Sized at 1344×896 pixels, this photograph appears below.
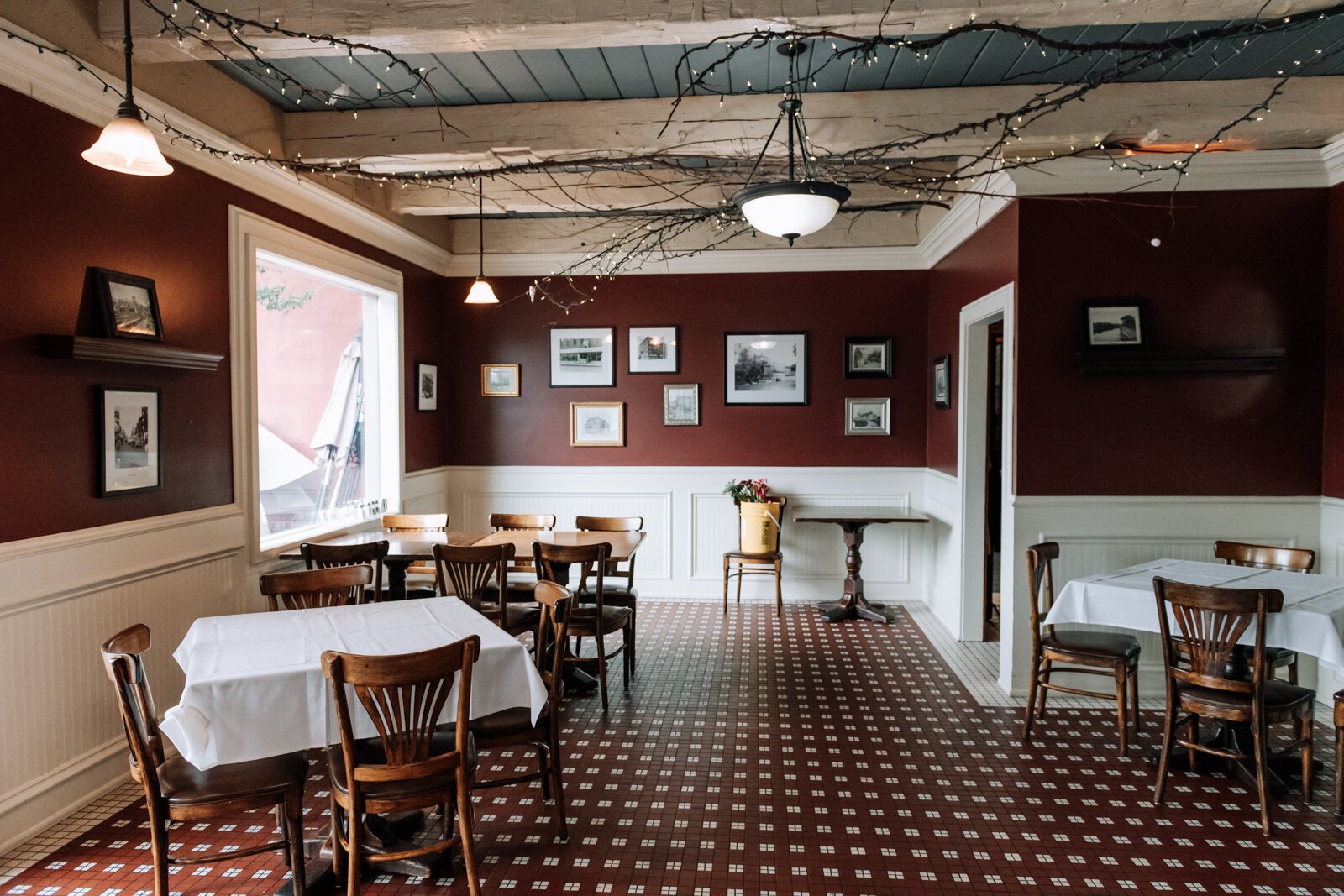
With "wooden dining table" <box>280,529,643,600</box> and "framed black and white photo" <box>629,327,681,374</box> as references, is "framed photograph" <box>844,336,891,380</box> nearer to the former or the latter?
"framed black and white photo" <box>629,327,681,374</box>

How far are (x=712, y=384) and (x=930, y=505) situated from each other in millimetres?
2164

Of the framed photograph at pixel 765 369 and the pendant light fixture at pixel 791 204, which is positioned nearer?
the pendant light fixture at pixel 791 204

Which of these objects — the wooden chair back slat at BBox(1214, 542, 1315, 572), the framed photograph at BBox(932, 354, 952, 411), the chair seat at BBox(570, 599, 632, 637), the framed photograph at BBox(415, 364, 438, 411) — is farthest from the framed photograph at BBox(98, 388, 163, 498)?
the wooden chair back slat at BBox(1214, 542, 1315, 572)

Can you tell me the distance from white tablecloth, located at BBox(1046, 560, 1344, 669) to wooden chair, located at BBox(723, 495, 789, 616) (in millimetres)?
2860

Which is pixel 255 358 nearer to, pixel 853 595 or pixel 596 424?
pixel 596 424

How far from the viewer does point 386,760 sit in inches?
108


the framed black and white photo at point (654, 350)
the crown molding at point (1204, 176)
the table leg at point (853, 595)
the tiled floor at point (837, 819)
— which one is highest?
the crown molding at point (1204, 176)

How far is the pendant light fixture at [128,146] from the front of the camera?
258 cm

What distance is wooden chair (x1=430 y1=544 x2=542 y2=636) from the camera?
14.5 feet

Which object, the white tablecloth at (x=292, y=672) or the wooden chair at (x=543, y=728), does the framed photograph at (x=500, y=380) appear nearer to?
the white tablecloth at (x=292, y=672)

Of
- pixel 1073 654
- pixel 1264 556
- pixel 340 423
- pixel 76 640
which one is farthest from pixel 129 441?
pixel 1264 556

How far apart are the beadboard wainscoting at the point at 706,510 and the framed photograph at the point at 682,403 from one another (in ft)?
1.42

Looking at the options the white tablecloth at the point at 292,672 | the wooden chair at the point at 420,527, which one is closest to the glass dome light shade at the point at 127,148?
the white tablecloth at the point at 292,672

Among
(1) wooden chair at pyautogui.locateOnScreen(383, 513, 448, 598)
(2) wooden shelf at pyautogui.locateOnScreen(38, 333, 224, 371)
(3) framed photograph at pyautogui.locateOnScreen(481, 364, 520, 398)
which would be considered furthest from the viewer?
(3) framed photograph at pyautogui.locateOnScreen(481, 364, 520, 398)
